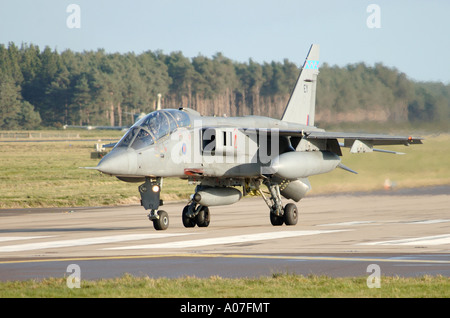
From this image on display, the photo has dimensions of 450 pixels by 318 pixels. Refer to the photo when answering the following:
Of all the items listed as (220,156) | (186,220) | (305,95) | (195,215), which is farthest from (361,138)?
(186,220)

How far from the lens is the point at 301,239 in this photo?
19.3 meters

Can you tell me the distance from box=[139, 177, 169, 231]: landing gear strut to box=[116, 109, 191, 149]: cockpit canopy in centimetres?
127

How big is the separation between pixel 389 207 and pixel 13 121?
11850 centimetres

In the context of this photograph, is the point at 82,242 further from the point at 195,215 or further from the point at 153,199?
the point at 195,215

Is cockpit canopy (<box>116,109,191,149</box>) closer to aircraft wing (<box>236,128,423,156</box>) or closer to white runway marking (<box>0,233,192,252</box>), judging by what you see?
white runway marking (<box>0,233,192,252</box>)

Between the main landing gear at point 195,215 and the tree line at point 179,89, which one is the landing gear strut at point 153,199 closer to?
the main landing gear at point 195,215

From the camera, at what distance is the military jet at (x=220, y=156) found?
827 inches

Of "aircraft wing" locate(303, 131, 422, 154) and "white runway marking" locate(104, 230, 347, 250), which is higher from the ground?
"aircraft wing" locate(303, 131, 422, 154)

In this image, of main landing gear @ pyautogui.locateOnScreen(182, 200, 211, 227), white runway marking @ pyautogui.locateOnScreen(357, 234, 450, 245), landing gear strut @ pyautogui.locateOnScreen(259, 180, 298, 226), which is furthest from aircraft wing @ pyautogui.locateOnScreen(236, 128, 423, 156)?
white runway marking @ pyautogui.locateOnScreen(357, 234, 450, 245)

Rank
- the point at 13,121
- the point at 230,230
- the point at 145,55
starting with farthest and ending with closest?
the point at 145,55 → the point at 13,121 → the point at 230,230

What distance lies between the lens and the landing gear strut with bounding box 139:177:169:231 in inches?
846

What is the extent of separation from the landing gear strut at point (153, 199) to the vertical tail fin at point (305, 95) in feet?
22.6

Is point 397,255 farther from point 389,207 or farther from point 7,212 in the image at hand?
point 7,212
